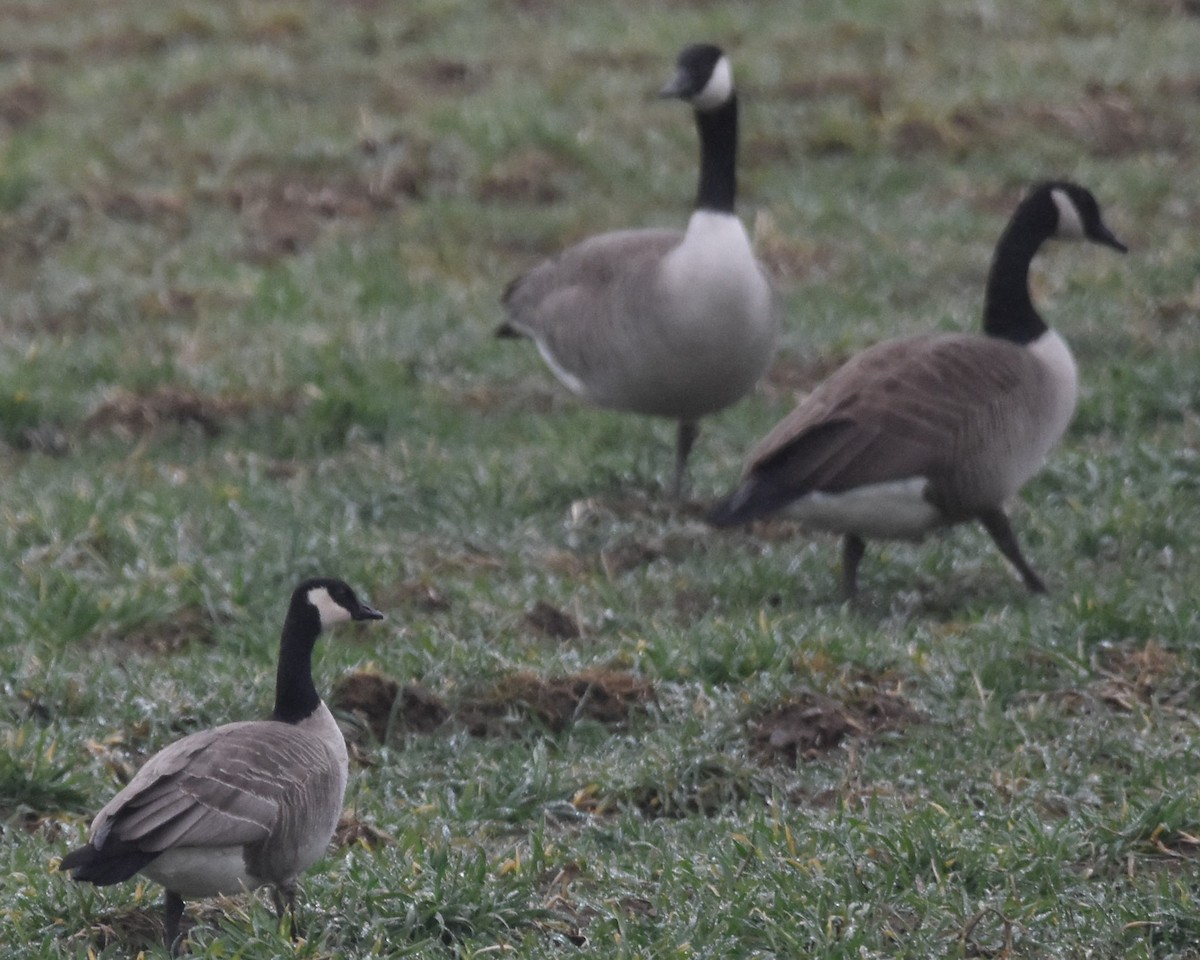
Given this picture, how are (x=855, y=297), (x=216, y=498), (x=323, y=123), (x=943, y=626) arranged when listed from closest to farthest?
(x=943, y=626) < (x=216, y=498) < (x=855, y=297) < (x=323, y=123)

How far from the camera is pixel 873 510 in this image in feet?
21.7

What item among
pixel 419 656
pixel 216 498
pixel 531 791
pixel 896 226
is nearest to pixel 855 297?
pixel 896 226

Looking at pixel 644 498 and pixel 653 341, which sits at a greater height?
pixel 653 341

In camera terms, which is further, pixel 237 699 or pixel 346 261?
pixel 346 261

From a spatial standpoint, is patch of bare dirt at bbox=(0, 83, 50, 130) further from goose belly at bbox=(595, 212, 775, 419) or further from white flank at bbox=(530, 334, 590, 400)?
goose belly at bbox=(595, 212, 775, 419)

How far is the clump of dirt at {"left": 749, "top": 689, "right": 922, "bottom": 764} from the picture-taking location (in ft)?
18.2

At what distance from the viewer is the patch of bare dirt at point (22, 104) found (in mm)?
13312

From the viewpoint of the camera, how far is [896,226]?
36.5 feet

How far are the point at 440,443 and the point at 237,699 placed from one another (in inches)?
114

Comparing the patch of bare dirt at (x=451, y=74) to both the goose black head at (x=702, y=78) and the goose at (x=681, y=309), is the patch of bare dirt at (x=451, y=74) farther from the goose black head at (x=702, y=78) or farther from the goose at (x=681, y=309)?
the goose black head at (x=702, y=78)

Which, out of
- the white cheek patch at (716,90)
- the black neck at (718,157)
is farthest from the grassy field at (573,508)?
the white cheek patch at (716,90)

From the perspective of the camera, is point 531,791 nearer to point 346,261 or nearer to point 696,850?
point 696,850

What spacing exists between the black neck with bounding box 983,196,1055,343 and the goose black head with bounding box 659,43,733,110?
1.44m

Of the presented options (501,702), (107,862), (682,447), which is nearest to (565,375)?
(682,447)
